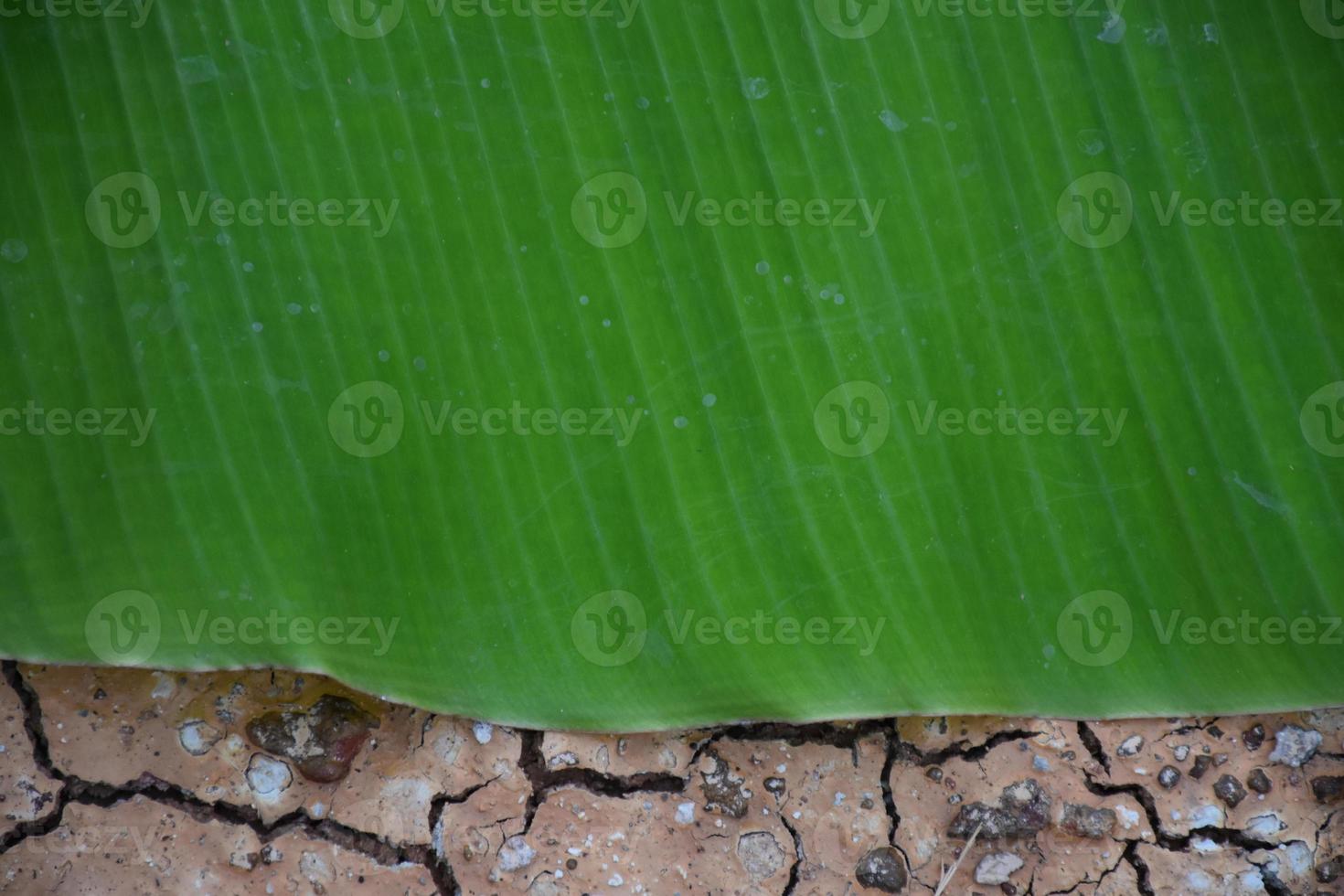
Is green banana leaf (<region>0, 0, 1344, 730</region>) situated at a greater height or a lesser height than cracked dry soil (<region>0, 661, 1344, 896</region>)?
greater

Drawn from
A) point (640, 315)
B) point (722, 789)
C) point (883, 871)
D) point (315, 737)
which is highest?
point (640, 315)

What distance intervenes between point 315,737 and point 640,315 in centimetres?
86

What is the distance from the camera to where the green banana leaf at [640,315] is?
1363 mm

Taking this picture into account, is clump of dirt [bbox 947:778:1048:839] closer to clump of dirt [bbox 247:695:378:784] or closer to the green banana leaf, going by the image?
the green banana leaf

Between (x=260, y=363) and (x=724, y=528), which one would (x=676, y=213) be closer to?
(x=724, y=528)

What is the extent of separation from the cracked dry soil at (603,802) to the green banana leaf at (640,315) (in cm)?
26

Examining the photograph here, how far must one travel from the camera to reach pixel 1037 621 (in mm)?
1396

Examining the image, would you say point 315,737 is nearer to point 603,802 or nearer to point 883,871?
point 603,802

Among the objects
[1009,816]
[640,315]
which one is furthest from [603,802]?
[640,315]

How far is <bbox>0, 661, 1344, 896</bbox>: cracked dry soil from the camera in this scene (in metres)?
1.58

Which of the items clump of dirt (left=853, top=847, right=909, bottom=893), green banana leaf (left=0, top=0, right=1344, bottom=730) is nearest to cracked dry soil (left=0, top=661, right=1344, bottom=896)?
clump of dirt (left=853, top=847, right=909, bottom=893)

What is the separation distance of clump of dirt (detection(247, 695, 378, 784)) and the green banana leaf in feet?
0.83

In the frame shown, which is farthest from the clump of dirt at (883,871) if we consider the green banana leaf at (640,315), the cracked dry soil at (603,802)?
the green banana leaf at (640,315)

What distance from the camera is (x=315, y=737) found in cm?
159
